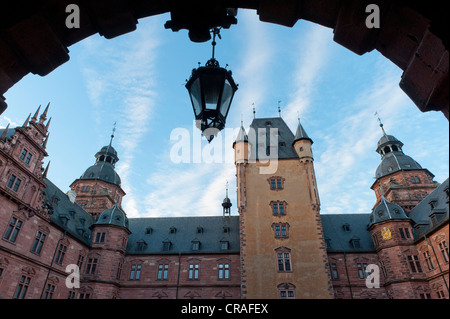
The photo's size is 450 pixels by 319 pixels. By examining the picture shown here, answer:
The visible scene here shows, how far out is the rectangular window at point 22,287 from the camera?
812 inches

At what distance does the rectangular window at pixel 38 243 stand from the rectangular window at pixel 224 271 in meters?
17.1

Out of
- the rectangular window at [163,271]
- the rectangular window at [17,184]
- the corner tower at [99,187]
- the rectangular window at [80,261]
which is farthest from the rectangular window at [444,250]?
the corner tower at [99,187]

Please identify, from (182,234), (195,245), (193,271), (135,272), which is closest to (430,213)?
(195,245)

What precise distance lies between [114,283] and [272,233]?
55.7 feet

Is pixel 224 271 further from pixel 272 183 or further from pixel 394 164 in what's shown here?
pixel 394 164

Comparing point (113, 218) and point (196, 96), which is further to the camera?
point (113, 218)

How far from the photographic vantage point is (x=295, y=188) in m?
31.5

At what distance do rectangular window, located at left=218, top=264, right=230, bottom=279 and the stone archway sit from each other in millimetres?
30554

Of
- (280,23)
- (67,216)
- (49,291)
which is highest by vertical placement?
(67,216)

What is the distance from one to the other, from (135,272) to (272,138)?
22.8m

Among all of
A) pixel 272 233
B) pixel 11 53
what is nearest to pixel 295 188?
pixel 272 233

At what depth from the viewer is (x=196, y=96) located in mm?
3738

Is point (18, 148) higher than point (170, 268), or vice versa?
point (18, 148)
